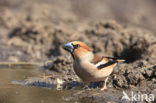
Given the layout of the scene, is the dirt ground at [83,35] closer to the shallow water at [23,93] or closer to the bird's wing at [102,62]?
the bird's wing at [102,62]

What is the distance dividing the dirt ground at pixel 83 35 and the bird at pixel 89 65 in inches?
13.5

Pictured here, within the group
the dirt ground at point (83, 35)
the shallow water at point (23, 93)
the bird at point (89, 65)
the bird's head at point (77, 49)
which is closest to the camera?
the shallow water at point (23, 93)

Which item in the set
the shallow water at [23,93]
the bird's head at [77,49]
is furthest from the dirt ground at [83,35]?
the shallow water at [23,93]

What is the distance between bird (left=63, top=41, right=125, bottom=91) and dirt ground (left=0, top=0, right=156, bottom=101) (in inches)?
13.5

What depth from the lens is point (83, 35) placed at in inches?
499

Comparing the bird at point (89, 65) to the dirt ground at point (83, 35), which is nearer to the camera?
the bird at point (89, 65)

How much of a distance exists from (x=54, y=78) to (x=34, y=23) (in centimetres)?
591

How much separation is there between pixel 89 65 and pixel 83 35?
5.94 m

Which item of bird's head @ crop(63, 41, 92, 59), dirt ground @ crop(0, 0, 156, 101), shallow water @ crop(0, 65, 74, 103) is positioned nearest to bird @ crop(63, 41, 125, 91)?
bird's head @ crop(63, 41, 92, 59)

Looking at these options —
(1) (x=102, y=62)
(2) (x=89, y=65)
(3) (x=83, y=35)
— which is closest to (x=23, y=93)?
(2) (x=89, y=65)

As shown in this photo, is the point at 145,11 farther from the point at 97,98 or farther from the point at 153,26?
the point at 97,98

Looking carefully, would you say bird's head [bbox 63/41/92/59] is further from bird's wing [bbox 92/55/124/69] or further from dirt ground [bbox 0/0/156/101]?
dirt ground [bbox 0/0/156/101]

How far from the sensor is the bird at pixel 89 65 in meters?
6.75

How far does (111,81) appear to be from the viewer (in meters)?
7.23
